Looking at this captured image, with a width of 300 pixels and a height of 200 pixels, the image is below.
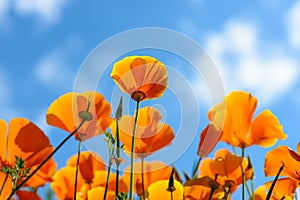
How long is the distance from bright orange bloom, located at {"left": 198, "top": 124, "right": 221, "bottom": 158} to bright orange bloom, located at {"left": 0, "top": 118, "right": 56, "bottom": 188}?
34 cm

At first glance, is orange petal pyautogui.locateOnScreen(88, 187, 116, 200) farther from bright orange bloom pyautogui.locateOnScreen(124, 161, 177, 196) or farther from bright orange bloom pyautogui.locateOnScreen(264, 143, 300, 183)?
bright orange bloom pyautogui.locateOnScreen(264, 143, 300, 183)

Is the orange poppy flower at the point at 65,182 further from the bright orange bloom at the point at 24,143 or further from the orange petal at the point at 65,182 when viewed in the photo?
the bright orange bloom at the point at 24,143

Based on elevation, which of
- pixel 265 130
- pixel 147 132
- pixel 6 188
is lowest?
pixel 6 188

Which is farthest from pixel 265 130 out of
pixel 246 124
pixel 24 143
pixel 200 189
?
pixel 24 143

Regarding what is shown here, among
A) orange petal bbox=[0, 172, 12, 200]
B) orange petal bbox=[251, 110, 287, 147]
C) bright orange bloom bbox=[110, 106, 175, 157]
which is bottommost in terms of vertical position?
orange petal bbox=[0, 172, 12, 200]

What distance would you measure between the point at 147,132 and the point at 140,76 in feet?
0.70

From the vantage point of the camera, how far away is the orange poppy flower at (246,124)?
1.49 meters

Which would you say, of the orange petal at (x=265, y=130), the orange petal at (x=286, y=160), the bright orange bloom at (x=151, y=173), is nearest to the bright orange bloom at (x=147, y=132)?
the bright orange bloom at (x=151, y=173)

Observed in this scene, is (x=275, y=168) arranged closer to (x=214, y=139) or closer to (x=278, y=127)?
(x=214, y=139)

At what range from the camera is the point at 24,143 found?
1181 mm

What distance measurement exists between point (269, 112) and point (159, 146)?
1.48ft

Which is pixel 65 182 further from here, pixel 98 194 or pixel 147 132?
pixel 98 194

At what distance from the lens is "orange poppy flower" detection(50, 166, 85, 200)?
1.58 meters

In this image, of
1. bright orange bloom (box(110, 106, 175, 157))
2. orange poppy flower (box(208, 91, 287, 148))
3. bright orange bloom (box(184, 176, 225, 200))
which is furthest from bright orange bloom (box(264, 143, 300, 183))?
orange poppy flower (box(208, 91, 287, 148))
